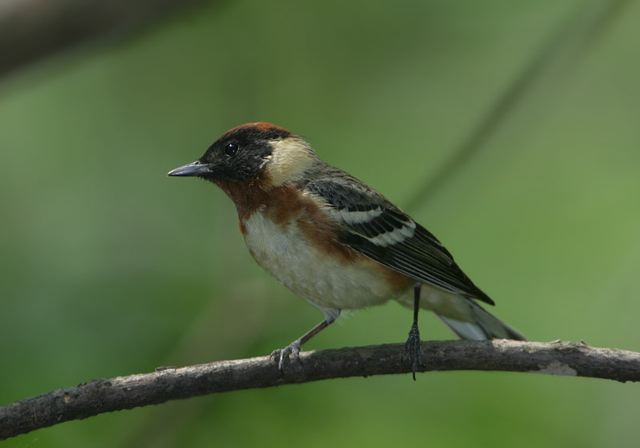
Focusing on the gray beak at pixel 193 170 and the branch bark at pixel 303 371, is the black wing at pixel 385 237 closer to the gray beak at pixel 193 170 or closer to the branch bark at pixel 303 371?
the gray beak at pixel 193 170

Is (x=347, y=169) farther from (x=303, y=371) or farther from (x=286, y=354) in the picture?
(x=303, y=371)

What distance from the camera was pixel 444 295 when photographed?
18.7 ft

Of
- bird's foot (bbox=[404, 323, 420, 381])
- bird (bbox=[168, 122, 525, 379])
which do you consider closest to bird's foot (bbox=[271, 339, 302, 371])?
bird (bbox=[168, 122, 525, 379])

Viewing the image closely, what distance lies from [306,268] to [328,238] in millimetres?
223

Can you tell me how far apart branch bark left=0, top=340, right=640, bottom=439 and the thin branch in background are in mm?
1383

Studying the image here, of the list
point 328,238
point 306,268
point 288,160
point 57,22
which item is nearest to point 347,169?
point 288,160

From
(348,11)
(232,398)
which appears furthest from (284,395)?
(348,11)

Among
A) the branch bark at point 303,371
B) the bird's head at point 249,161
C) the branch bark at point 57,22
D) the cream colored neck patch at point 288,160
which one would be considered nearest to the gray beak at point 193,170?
the bird's head at point 249,161

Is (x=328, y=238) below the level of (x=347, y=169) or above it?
above

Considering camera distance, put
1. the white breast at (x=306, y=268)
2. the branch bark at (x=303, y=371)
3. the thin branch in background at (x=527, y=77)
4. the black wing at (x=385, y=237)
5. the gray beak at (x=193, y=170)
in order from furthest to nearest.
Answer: the thin branch in background at (x=527, y=77) → the gray beak at (x=193, y=170) → the black wing at (x=385, y=237) → the white breast at (x=306, y=268) → the branch bark at (x=303, y=371)

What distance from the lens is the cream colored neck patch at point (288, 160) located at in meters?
5.46

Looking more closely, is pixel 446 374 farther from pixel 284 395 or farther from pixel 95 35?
pixel 95 35

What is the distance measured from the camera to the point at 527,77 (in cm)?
586

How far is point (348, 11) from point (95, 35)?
123 inches
